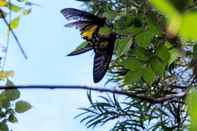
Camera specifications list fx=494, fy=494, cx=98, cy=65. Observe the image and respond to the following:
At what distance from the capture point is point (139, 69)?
107cm

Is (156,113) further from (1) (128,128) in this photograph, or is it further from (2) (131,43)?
(2) (131,43)

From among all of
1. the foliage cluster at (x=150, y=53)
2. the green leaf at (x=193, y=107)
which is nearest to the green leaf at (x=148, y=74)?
the foliage cluster at (x=150, y=53)

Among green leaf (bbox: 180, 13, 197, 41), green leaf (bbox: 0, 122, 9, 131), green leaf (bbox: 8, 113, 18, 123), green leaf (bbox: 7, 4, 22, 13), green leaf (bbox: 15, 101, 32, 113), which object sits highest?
green leaf (bbox: 180, 13, 197, 41)

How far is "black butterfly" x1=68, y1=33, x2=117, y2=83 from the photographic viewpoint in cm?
111

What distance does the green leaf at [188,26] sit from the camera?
191 mm

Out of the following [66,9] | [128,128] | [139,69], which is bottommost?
[128,128]

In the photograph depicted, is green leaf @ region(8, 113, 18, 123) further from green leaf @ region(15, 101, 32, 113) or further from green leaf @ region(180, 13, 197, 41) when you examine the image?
green leaf @ region(180, 13, 197, 41)

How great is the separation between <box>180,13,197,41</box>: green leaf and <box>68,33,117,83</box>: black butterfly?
0.90 m

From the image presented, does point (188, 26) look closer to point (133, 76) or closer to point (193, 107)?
point (193, 107)

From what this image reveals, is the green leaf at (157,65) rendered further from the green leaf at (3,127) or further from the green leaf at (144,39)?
the green leaf at (3,127)

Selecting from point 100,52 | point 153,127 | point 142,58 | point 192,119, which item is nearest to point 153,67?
point 142,58

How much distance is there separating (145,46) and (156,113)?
1.35 meters

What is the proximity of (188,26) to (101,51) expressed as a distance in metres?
0.96

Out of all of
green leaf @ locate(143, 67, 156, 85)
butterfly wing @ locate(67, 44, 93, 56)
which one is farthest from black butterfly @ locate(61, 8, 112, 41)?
green leaf @ locate(143, 67, 156, 85)
